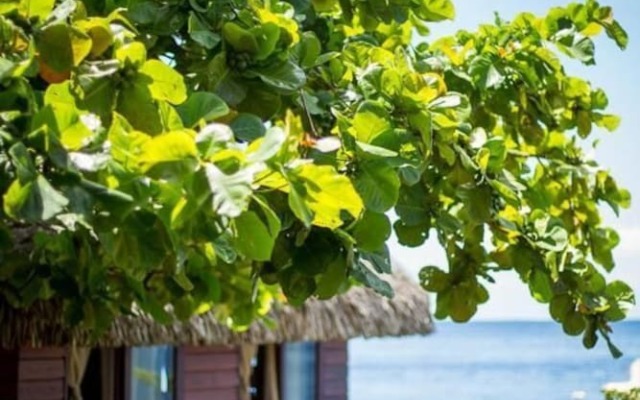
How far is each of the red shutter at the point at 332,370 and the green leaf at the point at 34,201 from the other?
7455 millimetres

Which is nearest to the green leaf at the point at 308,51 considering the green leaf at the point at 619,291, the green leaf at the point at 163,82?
the green leaf at the point at 163,82

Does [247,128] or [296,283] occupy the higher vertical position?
[247,128]

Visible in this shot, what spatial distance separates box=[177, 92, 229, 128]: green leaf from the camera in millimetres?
1832

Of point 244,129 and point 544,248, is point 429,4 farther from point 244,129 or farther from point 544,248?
point 244,129

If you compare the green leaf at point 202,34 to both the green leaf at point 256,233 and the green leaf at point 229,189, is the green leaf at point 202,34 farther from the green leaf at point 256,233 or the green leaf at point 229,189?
the green leaf at point 229,189

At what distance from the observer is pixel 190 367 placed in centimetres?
775

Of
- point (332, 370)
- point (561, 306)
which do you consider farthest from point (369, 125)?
point (332, 370)

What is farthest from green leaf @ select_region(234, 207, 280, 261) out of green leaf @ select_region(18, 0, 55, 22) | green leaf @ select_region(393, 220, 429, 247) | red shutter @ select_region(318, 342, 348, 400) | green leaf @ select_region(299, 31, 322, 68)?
red shutter @ select_region(318, 342, 348, 400)

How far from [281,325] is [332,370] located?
4.98 feet

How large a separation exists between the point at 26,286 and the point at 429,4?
1.58 metres

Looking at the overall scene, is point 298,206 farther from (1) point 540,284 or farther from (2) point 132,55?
(1) point 540,284

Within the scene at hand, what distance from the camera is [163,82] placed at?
1.87 m

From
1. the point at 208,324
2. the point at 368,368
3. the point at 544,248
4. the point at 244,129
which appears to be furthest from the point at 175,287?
the point at 368,368

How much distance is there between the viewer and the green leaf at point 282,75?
214cm
